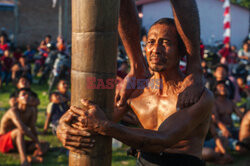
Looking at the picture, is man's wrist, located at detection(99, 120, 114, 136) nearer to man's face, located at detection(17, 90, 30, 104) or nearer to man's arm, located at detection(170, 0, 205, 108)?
man's arm, located at detection(170, 0, 205, 108)

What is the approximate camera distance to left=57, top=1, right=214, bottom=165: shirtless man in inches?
72.9

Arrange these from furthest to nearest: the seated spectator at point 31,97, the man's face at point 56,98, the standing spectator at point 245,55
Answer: the standing spectator at point 245,55 → the man's face at point 56,98 → the seated spectator at point 31,97

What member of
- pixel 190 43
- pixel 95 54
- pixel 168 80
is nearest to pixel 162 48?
pixel 190 43

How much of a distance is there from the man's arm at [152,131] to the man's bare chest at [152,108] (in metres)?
0.17

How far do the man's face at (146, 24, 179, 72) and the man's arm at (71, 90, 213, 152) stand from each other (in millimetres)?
333

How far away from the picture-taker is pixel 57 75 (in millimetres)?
10273

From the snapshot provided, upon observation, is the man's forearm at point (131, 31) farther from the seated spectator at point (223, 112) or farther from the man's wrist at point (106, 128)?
the seated spectator at point (223, 112)

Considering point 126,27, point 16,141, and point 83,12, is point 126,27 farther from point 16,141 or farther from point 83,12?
point 16,141

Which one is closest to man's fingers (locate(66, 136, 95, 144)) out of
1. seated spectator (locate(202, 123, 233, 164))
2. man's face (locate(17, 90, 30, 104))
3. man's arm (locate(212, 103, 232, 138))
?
seated spectator (locate(202, 123, 233, 164))

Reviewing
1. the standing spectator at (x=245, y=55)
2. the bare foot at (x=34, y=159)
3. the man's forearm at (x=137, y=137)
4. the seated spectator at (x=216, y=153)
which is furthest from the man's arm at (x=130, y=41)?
the standing spectator at (x=245, y=55)

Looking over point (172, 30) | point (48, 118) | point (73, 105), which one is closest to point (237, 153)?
point (48, 118)

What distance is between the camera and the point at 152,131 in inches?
78.9

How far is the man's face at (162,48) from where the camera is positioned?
2213 mm

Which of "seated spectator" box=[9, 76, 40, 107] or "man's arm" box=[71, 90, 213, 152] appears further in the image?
"seated spectator" box=[9, 76, 40, 107]
